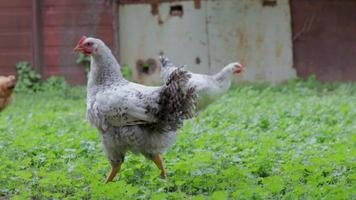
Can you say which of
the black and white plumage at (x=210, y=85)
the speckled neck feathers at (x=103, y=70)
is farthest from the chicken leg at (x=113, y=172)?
the black and white plumage at (x=210, y=85)

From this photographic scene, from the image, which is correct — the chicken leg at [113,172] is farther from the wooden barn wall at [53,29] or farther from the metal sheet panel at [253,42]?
the wooden barn wall at [53,29]

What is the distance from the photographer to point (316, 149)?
8.43 metres

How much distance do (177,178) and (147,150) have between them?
1.25ft

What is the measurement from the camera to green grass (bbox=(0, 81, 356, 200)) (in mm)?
6457

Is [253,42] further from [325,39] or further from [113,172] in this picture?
[113,172]

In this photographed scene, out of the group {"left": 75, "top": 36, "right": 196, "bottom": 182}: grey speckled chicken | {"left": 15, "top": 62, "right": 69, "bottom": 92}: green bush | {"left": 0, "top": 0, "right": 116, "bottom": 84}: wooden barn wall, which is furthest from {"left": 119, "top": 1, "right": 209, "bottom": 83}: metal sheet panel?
{"left": 75, "top": 36, "right": 196, "bottom": 182}: grey speckled chicken

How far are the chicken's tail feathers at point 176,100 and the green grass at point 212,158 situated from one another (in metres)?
0.48

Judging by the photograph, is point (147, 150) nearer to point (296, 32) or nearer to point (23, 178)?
point (23, 178)

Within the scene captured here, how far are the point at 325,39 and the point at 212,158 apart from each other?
10.4 metres

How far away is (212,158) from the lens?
7891mm

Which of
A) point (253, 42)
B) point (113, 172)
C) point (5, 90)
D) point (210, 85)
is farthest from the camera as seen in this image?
point (253, 42)

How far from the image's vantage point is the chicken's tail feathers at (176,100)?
7000mm

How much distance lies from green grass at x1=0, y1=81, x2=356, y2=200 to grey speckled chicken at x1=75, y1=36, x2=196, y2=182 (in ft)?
0.84

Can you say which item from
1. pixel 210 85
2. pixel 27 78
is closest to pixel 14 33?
pixel 27 78
